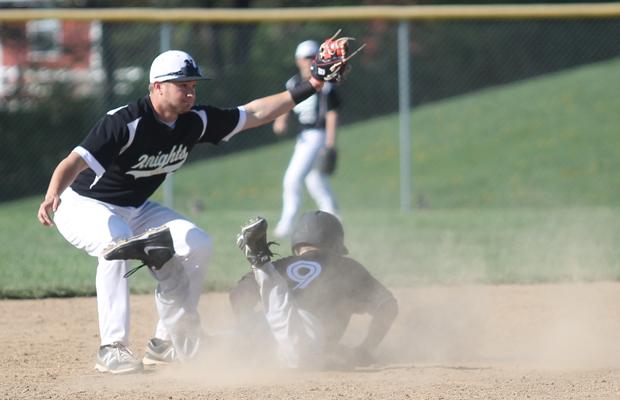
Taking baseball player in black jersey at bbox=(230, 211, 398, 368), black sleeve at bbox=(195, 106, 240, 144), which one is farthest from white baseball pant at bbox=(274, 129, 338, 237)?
baseball player in black jersey at bbox=(230, 211, 398, 368)

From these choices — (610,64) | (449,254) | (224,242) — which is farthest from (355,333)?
(610,64)

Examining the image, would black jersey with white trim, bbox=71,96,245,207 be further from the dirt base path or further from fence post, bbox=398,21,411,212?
fence post, bbox=398,21,411,212

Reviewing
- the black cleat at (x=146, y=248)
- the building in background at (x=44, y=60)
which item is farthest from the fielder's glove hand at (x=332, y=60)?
the building in background at (x=44, y=60)

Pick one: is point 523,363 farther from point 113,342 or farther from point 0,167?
point 0,167

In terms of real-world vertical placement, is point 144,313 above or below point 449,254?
below

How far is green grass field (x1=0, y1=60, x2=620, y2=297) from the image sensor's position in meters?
8.27

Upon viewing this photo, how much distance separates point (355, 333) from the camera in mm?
6074

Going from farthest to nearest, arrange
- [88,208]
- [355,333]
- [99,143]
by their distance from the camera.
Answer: [355,333]
[88,208]
[99,143]

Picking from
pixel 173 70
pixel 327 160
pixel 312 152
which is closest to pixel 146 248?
pixel 173 70

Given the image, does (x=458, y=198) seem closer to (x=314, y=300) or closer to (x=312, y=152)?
(x=312, y=152)

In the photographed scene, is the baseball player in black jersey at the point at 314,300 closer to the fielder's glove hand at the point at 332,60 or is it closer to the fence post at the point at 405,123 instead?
the fielder's glove hand at the point at 332,60

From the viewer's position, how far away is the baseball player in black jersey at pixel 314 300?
195 inches

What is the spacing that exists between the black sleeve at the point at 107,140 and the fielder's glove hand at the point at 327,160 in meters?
5.33

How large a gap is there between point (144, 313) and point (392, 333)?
5.67 feet
